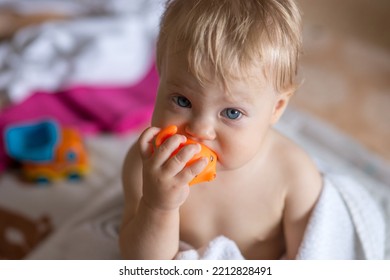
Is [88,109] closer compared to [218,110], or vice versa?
[218,110]

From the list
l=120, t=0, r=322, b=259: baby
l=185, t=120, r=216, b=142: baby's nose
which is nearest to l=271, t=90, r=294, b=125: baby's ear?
l=120, t=0, r=322, b=259: baby

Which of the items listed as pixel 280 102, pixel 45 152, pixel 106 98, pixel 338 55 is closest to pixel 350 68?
pixel 338 55

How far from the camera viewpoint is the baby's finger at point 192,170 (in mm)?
625

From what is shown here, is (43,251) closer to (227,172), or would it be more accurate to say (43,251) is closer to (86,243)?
(86,243)

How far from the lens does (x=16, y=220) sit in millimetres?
1064

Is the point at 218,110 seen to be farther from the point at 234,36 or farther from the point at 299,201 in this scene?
the point at 299,201

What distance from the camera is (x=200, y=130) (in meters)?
0.65

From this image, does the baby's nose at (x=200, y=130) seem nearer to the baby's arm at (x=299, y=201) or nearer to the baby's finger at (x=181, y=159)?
the baby's finger at (x=181, y=159)

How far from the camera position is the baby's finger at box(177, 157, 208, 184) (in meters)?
0.62

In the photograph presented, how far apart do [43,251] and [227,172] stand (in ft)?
1.13

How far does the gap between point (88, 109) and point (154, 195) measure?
77cm

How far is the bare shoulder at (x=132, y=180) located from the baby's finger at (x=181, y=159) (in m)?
0.14

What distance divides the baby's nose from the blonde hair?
49 millimetres
